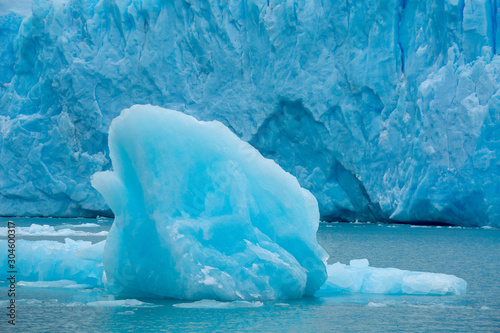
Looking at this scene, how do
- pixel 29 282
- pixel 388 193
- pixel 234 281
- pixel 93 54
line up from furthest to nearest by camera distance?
pixel 93 54 < pixel 388 193 < pixel 29 282 < pixel 234 281

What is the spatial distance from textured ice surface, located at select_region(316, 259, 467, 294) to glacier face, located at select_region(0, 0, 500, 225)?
10.9 meters

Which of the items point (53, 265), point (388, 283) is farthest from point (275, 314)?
point (53, 265)

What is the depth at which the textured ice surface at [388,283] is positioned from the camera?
7.62 metres

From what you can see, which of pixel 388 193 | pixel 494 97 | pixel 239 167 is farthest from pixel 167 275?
pixel 388 193

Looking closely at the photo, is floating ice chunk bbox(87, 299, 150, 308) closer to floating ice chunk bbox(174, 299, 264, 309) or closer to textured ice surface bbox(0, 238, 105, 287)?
floating ice chunk bbox(174, 299, 264, 309)

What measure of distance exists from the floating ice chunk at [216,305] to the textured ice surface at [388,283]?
4.14 feet

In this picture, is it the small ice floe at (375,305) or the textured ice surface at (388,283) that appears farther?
the textured ice surface at (388,283)

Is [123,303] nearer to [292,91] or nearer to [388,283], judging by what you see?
[388,283]

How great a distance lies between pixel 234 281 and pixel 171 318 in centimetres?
98

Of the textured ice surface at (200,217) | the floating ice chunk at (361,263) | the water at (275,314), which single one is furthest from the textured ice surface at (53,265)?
the floating ice chunk at (361,263)

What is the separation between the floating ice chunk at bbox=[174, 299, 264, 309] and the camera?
6453 mm

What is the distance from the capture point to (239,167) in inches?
283

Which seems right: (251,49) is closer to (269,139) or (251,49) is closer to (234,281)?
(269,139)

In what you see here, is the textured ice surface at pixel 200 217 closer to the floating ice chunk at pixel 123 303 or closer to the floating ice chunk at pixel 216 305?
the floating ice chunk at pixel 216 305
